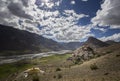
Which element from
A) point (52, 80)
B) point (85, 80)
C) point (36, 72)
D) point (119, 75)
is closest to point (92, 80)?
point (85, 80)

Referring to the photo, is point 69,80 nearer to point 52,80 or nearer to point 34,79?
point 52,80

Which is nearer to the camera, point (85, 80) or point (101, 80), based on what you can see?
point (101, 80)

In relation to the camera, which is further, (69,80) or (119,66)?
(119,66)

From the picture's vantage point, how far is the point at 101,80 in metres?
17.1

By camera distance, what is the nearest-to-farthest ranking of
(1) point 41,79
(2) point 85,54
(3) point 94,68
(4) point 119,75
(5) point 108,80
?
(5) point 108,80, (4) point 119,75, (1) point 41,79, (3) point 94,68, (2) point 85,54

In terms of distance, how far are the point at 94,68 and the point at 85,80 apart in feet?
21.0

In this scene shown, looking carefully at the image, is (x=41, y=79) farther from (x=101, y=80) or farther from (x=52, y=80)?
(x=101, y=80)

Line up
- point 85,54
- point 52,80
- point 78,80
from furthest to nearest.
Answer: point 85,54 < point 52,80 < point 78,80

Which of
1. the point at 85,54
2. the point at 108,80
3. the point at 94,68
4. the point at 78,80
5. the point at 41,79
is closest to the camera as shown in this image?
the point at 108,80

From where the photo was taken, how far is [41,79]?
899 inches

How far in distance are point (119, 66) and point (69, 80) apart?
713 centimetres

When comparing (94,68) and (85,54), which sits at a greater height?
(85,54)

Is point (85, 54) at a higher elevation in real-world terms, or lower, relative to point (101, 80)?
higher

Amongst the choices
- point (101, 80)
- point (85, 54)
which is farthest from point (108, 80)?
point (85, 54)
